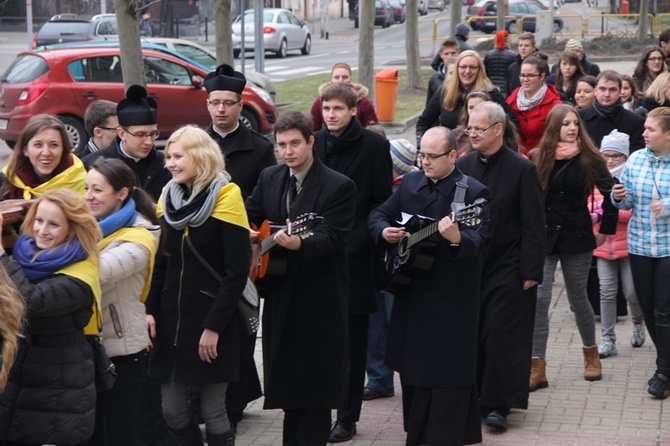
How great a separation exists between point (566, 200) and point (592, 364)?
1200 mm

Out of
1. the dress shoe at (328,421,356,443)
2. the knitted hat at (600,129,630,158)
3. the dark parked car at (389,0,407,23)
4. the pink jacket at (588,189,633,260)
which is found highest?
the knitted hat at (600,129,630,158)

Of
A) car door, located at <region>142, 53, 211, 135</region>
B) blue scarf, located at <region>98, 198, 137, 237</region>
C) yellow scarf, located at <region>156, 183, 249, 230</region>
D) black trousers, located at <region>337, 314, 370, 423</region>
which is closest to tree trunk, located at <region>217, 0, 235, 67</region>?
car door, located at <region>142, 53, 211, 135</region>

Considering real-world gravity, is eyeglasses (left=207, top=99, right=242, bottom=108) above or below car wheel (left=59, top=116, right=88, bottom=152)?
above

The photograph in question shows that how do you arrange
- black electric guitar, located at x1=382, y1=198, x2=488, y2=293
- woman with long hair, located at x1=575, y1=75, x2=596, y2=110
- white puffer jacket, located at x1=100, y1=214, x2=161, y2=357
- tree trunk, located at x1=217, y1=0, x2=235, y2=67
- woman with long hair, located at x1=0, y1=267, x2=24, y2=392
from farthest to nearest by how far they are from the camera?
tree trunk, located at x1=217, y1=0, x2=235, y2=67
woman with long hair, located at x1=575, y1=75, x2=596, y2=110
black electric guitar, located at x1=382, y1=198, x2=488, y2=293
white puffer jacket, located at x1=100, y1=214, x2=161, y2=357
woman with long hair, located at x1=0, y1=267, x2=24, y2=392

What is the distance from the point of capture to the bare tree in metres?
17.0

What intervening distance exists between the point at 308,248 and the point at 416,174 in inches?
38.7

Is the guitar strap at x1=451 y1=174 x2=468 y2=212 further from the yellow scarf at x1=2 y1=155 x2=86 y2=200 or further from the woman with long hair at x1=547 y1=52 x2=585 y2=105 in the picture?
the woman with long hair at x1=547 y1=52 x2=585 y2=105

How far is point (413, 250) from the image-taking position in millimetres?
6160

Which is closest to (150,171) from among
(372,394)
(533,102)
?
(372,394)

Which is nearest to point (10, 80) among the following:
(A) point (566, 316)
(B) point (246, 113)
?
(B) point (246, 113)

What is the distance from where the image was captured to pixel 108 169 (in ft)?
18.3

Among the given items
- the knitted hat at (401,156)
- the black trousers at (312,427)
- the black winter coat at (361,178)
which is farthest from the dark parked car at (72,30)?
the black trousers at (312,427)

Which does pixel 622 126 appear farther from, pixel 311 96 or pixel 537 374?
pixel 311 96

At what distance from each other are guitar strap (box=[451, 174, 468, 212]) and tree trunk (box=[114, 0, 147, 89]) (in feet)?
21.6
